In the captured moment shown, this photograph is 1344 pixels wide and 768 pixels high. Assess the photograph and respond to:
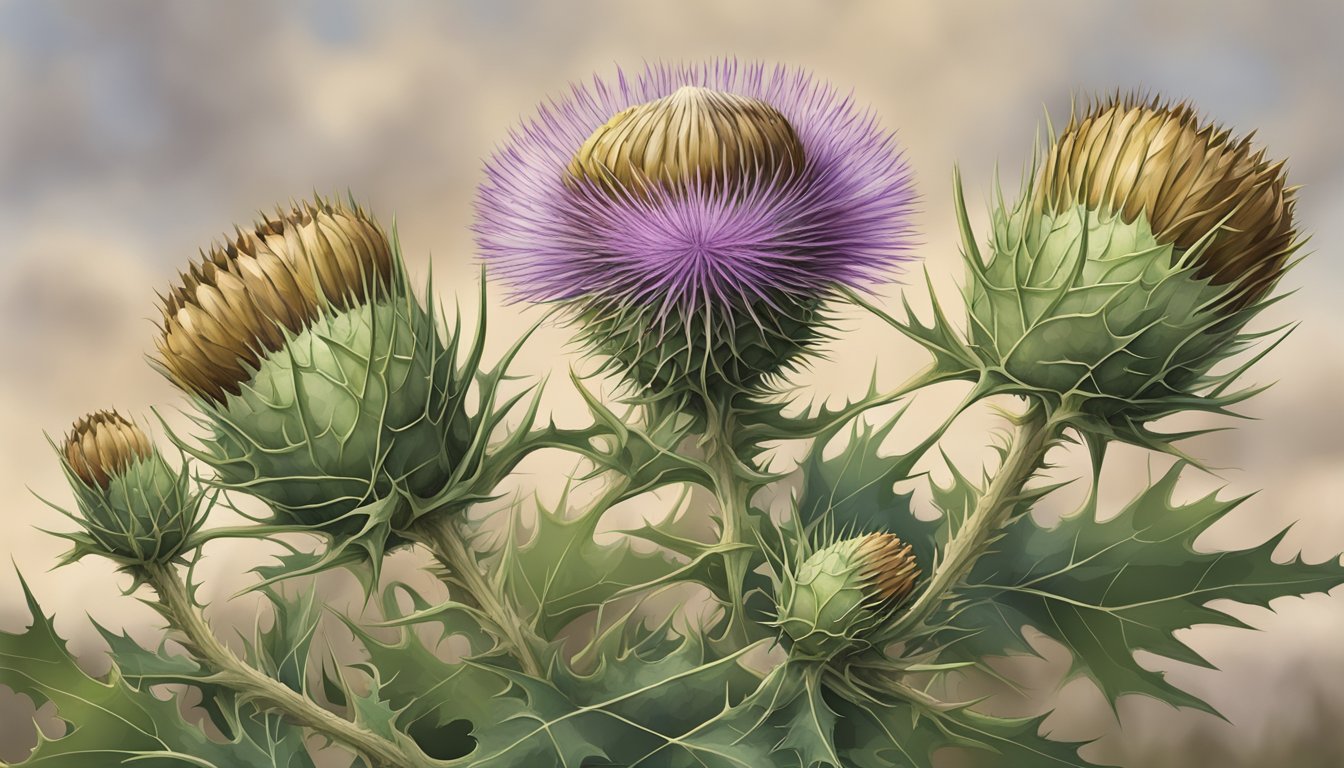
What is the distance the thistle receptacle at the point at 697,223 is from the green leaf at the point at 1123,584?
0.79 meters

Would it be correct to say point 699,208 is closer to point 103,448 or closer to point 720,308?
point 720,308

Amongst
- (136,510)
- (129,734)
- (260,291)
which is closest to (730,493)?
(260,291)

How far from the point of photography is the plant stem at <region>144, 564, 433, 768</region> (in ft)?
7.42

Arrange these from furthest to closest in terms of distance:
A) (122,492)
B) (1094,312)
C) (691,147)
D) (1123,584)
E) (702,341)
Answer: (1123,584) < (122,492) < (702,341) < (691,147) < (1094,312)

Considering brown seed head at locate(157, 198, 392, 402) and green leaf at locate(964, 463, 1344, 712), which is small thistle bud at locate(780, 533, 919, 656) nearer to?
green leaf at locate(964, 463, 1344, 712)

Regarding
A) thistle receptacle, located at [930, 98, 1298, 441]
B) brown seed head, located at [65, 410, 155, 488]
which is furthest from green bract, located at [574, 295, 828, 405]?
brown seed head, located at [65, 410, 155, 488]

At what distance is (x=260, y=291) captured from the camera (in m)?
2.07

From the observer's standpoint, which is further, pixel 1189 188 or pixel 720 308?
pixel 720 308

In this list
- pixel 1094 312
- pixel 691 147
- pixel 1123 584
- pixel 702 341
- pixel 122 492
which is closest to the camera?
pixel 1094 312

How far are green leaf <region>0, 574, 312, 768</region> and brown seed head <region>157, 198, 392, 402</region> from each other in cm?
67

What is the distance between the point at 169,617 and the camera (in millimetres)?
2439

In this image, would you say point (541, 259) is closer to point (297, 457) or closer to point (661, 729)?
point (297, 457)

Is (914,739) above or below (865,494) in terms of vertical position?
below

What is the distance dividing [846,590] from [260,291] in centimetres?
115
